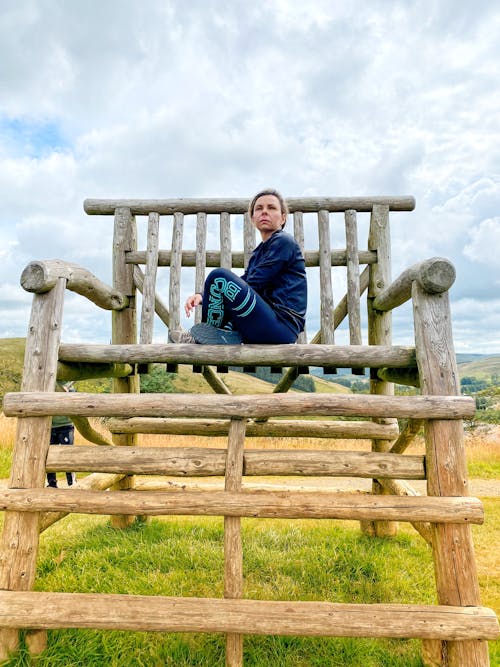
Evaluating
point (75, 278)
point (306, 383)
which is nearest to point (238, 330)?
point (75, 278)

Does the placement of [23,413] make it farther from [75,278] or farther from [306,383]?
[306,383]

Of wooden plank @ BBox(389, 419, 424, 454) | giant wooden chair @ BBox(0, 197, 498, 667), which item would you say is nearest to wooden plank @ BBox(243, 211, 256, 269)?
giant wooden chair @ BBox(0, 197, 498, 667)

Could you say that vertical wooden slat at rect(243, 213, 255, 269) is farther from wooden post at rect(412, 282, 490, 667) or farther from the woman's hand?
wooden post at rect(412, 282, 490, 667)

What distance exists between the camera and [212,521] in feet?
14.7

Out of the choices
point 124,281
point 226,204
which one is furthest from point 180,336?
point 226,204

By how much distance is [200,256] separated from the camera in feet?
12.7

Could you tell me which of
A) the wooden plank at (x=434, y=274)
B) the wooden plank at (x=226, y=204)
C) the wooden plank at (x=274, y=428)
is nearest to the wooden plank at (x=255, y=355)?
the wooden plank at (x=434, y=274)

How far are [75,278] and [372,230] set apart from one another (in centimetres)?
261

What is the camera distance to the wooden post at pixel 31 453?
228cm

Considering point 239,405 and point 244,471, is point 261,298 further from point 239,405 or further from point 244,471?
point 244,471

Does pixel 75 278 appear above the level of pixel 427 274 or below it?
above

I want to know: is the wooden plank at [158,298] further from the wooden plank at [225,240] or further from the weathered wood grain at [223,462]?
the weathered wood grain at [223,462]

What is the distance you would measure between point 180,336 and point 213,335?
1.63 ft

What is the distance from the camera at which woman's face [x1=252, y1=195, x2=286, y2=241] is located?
3236 mm
